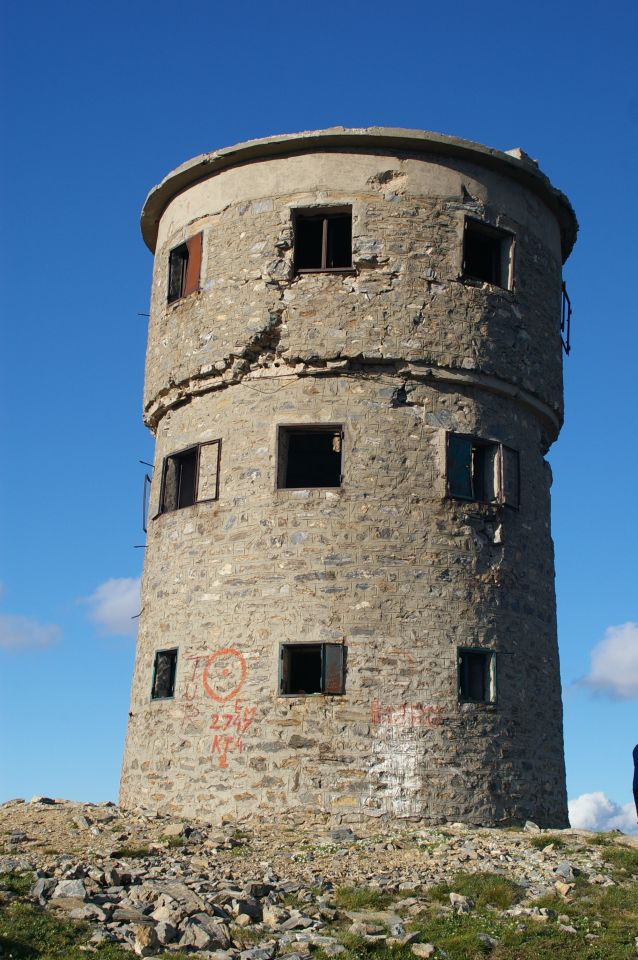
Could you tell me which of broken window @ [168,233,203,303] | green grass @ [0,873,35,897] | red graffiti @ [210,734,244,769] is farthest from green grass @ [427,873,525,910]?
broken window @ [168,233,203,303]

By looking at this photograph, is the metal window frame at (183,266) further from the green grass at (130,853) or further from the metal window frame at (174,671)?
the green grass at (130,853)

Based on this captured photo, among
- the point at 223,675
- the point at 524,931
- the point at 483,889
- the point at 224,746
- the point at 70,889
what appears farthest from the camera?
the point at 223,675

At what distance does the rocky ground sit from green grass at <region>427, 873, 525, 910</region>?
0.8 inches

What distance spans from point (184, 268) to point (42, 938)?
12.3 metres

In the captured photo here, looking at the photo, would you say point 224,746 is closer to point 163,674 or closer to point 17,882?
point 163,674

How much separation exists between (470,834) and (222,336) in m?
8.38

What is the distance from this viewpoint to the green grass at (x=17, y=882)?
12520 millimetres

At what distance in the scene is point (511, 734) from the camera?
17312 mm

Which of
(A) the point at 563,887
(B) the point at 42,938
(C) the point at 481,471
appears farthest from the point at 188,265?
(B) the point at 42,938

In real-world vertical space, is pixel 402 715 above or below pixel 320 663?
below

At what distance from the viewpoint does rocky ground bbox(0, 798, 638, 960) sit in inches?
459

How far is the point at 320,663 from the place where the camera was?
17.4 metres

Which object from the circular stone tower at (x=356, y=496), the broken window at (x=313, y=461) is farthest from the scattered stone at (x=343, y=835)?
the broken window at (x=313, y=461)

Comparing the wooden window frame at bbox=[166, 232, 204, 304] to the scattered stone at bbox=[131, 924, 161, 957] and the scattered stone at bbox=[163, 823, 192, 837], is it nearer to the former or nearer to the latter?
the scattered stone at bbox=[163, 823, 192, 837]
